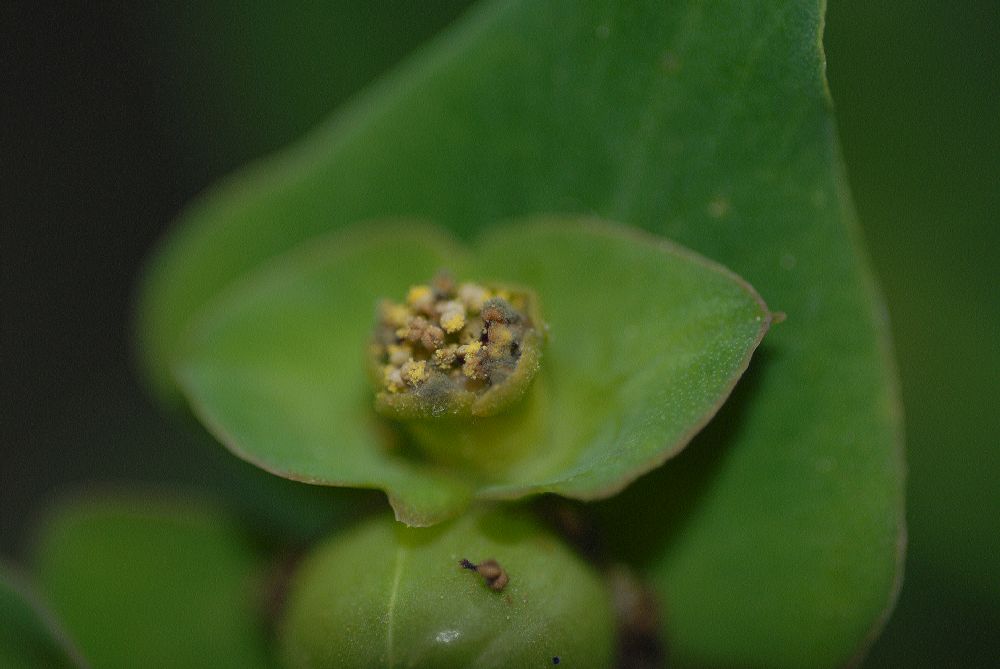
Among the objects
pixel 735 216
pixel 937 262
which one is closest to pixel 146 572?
pixel 735 216

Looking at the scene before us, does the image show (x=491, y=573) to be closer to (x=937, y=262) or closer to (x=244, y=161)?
(x=937, y=262)

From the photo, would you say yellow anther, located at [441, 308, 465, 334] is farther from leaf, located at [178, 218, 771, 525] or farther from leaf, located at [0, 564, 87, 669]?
leaf, located at [0, 564, 87, 669]

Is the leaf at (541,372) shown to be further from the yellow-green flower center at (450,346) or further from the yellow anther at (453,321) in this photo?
the yellow anther at (453,321)

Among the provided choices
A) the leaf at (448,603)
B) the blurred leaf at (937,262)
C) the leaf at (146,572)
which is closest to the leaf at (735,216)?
the leaf at (448,603)

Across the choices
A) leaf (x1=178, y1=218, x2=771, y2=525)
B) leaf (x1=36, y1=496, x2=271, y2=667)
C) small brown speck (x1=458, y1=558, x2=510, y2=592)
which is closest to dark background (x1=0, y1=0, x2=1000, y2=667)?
leaf (x1=36, y1=496, x2=271, y2=667)

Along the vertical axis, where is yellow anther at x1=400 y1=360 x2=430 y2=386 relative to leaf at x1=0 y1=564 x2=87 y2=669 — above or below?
above

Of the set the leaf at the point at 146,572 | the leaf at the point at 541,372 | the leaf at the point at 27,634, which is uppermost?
the leaf at the point at 541,372
